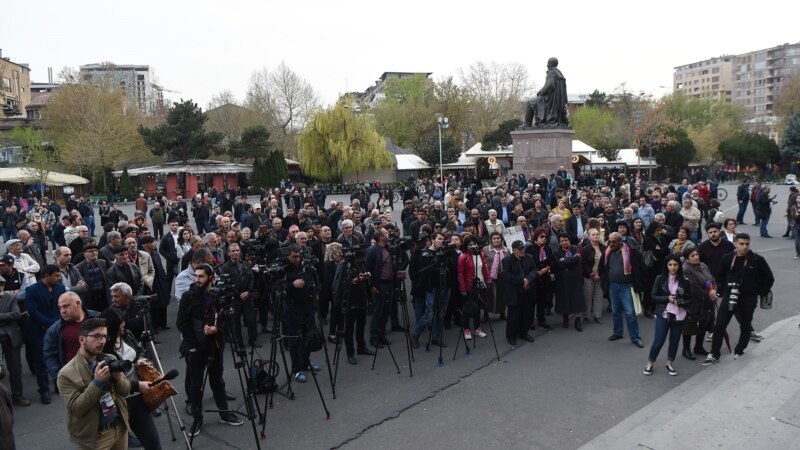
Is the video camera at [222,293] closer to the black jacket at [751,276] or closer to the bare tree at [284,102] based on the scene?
the black jacket at [751,276]

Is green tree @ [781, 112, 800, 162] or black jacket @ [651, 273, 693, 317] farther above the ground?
green tree @ [781, 112, 800, 162]

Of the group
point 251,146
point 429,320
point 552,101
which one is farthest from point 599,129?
point 429,320

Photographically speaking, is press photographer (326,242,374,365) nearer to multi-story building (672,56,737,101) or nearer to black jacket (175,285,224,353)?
black jacket (175,285,224,353)

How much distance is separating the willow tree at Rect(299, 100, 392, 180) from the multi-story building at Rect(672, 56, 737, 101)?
5366 inches

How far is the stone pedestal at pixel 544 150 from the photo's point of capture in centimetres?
2556

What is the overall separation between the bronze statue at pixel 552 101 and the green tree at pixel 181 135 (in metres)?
33.4

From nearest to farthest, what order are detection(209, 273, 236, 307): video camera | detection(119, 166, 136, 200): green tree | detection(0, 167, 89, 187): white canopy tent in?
detection(209, 273, 236, 307): video camera, detection(0, 167, 89, 187): white canopy tent, detection(119, 166, 136, 200): green tree

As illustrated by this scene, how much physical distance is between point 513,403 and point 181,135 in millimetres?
48057

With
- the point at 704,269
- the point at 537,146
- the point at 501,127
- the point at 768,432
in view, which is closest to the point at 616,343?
the point at 704,269

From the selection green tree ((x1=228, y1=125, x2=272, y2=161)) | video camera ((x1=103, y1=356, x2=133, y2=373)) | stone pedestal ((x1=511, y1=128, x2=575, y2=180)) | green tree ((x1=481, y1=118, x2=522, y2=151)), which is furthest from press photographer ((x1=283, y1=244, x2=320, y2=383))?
green tree ((x1=481, y1=118, x2=522, y2=151))

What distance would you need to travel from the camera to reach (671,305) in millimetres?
6961

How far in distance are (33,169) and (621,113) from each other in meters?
63.1

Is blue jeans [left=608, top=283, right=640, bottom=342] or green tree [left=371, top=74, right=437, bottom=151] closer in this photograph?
blue jeans [left=608, top=283, right=640, bottom=342]

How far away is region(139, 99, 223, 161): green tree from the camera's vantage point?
48312mm
